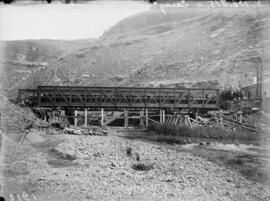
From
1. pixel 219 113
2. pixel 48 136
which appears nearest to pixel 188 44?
pixel 219 113

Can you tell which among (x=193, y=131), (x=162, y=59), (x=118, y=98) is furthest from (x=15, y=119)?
(x=162, y=59)

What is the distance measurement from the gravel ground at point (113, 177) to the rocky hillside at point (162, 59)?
14.2 meters

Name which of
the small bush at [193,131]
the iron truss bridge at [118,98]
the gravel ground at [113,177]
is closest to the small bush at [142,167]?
the gravel ground at [113,177]

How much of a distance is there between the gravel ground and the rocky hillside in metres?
14.2

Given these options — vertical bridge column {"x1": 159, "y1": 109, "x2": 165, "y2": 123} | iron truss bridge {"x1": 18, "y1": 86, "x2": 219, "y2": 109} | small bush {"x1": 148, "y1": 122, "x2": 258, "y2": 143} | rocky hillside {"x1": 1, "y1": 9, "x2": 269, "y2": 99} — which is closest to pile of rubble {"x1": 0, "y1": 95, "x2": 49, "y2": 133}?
iron truss bridge {"x1": 18, "y1": 86, "x2": 219, "y2": 109}

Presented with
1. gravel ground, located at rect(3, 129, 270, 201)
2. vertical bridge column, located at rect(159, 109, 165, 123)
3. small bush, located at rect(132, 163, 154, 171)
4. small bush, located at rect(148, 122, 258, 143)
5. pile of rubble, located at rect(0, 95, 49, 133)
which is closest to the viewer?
gravel ground, located at rect(3, 129, 270, 201)

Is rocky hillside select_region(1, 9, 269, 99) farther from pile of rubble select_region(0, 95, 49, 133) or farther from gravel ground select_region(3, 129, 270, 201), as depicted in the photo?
gravel ground select_region(3, 129, 270, 201)

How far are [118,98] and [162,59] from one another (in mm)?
16041

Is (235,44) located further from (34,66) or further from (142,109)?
(34,66)

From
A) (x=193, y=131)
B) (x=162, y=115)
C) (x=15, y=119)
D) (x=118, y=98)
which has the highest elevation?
(x=118, y=98)

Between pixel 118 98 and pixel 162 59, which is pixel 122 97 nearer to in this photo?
pixel 118 98

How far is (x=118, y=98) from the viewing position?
49.7ft

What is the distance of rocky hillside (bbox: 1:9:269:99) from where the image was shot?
23.1m

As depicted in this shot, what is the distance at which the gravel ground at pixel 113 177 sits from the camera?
20.8 ft
